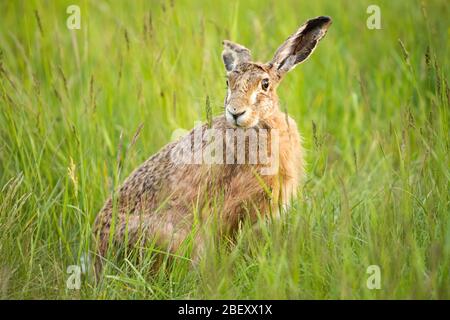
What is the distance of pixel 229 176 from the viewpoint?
515 cm

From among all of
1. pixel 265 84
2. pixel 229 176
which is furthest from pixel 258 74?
pixel 229 176

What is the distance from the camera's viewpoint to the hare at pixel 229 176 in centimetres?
495

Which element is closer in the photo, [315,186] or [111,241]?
[111,241]

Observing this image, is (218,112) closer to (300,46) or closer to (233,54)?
(233,54)

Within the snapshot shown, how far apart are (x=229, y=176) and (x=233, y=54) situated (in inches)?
36.1

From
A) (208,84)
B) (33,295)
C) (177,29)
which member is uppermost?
(177,29)

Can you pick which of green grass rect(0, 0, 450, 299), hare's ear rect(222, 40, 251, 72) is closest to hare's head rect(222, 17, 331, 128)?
hare's ear rect(222, 40, 251, 72)

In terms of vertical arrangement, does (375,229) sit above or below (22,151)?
below

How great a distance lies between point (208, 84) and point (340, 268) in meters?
2.61

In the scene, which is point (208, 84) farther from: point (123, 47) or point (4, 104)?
point (4, 104)

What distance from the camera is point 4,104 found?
5.61m

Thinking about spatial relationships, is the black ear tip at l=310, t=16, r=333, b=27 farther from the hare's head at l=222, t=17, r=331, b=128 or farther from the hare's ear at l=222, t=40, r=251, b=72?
the hare's ear at l=222, t=40, r=251, b=72

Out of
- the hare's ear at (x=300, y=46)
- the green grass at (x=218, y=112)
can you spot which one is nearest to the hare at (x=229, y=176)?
the hare's ear at (x=300, y=46)
